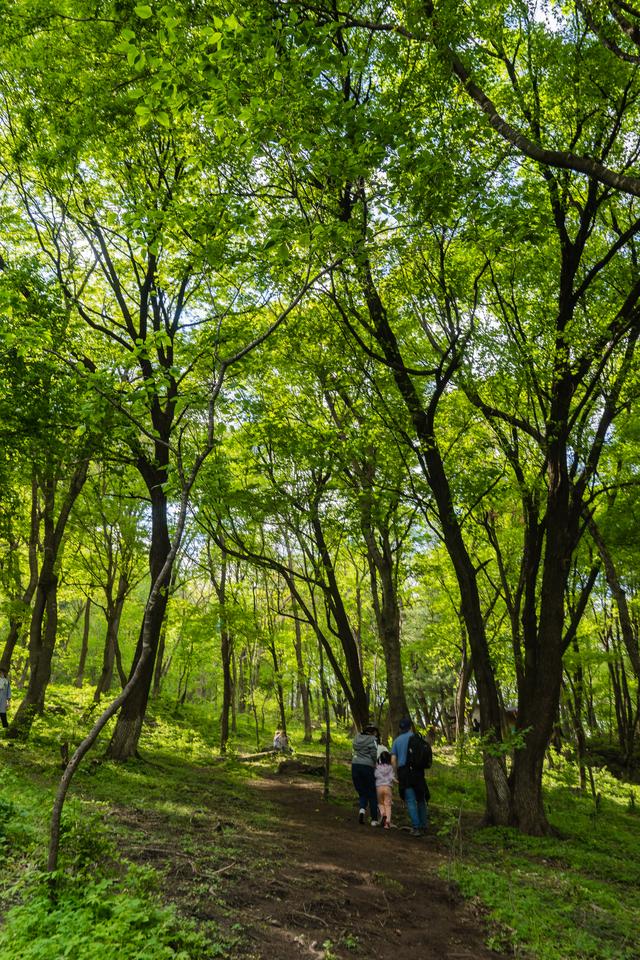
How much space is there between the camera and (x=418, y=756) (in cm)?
970

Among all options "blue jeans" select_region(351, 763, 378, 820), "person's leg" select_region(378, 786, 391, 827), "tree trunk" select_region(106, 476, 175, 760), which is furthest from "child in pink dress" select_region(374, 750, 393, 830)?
"tree trunk" select_region(106, 476, 175, 760)

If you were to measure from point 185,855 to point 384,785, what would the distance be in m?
5.36

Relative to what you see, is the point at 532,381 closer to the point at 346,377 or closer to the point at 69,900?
the point at 346,377

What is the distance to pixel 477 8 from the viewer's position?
716cm

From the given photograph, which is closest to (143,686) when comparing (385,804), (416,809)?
(385,804)

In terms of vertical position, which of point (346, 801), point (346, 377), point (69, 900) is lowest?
point (346, 801)

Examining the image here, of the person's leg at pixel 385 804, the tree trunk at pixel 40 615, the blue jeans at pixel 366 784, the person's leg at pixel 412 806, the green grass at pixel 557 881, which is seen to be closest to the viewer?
the green grass at pixel 557 881

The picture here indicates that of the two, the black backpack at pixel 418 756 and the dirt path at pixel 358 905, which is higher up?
the black backpack at pixel 418 756

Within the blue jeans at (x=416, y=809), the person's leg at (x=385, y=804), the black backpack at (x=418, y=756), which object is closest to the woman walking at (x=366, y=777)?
the person's leg at (x=385, y=804)

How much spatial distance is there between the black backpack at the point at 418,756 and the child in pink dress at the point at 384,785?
0.57m

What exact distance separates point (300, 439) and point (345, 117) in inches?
233

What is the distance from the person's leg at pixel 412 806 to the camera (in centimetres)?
954

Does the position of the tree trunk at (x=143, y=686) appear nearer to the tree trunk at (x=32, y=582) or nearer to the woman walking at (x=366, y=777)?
the tree trunk at (x=32, y=582)

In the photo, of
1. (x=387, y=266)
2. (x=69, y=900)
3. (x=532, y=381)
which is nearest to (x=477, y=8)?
(x=387, y=266)
